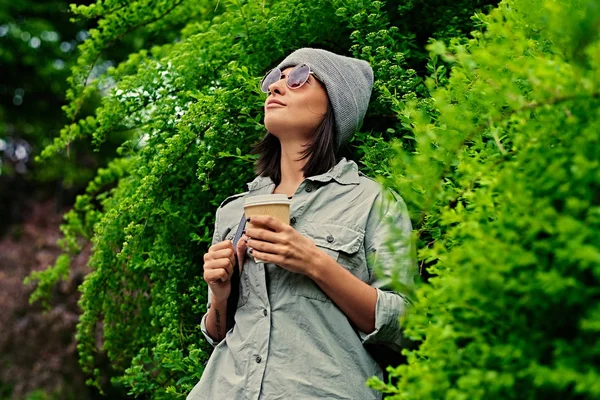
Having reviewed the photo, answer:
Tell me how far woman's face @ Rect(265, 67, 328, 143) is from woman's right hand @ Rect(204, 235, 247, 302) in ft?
1.32

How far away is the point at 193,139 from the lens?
9.30 feet

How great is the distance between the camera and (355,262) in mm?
2180

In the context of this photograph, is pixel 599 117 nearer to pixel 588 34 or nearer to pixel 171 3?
pixel 588 34

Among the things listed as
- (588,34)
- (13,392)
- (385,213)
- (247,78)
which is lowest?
(13,392)

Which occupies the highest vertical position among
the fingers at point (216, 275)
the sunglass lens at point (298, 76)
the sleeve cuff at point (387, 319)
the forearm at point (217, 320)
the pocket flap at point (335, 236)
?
the sunglass lens at point (298, 76)

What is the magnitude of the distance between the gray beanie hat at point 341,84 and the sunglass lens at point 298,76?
0.02 m

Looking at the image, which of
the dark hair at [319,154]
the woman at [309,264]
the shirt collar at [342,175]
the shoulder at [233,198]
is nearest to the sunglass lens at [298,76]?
the woman at [309,264]

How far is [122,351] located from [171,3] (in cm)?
175

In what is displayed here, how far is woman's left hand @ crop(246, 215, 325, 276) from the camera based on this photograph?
200 centimetres

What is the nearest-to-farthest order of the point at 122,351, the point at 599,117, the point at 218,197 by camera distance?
the point at 599,117, the point at 218,197, the point at 122,351

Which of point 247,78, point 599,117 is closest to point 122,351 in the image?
point 247,78

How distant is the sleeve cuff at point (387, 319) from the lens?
205cm

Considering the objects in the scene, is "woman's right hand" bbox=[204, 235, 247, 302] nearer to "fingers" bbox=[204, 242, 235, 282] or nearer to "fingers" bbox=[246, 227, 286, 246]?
"fingers" bbox=[204, 242, 235, 282]

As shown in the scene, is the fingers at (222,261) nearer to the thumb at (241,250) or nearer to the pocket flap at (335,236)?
the thumb at (241,250)
